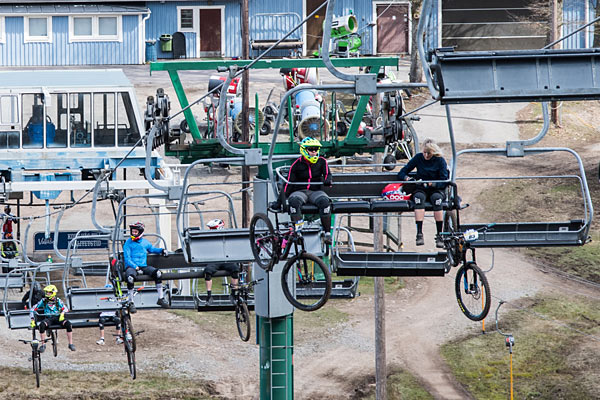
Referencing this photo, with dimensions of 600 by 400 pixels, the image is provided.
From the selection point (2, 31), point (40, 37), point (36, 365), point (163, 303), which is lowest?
point (36, 365)

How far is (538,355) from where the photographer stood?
3072 cm

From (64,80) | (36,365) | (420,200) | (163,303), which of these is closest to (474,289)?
(420,200)

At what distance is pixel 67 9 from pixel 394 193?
3767 cm

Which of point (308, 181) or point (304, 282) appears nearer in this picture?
point (308, 181)

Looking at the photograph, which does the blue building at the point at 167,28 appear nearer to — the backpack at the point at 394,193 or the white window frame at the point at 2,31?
the white window frame at the point at 2,31

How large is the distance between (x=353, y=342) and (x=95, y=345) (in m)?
6.42

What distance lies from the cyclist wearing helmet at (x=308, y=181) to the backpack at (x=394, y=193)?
4.07 ft

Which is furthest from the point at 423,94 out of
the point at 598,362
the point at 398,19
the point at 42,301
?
the point at 42,301

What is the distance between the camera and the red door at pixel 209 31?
56.4m

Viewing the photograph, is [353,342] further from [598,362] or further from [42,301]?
[42,301]

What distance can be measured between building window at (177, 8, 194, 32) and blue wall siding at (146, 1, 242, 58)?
18 centimetres

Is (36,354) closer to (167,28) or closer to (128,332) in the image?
(128,332)

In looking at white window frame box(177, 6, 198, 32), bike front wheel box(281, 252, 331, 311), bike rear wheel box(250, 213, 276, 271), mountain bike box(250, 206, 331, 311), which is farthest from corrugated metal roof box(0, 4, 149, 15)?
mountain bike box(250, 206, 331, 311)

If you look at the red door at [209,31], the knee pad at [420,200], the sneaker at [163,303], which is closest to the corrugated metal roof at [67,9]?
the red door at [209,31]
